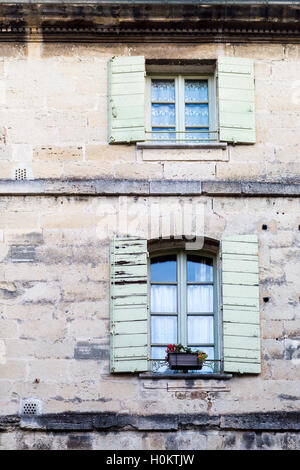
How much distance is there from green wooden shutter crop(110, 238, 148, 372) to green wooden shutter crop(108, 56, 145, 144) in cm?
131

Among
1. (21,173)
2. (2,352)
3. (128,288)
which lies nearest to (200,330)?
(128,288)

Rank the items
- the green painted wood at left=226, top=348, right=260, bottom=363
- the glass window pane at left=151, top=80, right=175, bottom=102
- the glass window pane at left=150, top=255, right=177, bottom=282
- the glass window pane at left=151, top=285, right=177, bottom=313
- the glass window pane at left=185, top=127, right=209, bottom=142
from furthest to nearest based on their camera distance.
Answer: the glass window pane at left=151, top=80, right=175, bottom=102, the glass window pane at left=185, top=127, right=209, bottom=142, the glass window pane at left=150, top=255, right=177, bottom=282, the glass window pane at left=151, top=285, right=177, bottom=313, the green painted wood at left=226, top=348, right=260, bottom=363

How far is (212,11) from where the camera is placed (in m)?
14.4

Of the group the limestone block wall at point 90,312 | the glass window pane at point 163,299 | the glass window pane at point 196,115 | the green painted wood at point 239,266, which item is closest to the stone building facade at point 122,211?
the limestone block wall at point 90,312

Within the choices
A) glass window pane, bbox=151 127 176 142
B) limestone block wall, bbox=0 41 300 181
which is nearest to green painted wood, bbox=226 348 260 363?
limestone block wall, bbox=0 41 300 181

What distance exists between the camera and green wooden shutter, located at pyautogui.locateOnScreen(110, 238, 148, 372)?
1318 centimetres

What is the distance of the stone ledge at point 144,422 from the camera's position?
12.9 meters

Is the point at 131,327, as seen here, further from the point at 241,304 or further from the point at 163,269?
the point at 241,304

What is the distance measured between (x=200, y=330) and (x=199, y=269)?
75 centimetres

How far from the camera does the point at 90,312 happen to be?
1340 cm

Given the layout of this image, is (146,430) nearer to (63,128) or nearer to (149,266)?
(149,266)

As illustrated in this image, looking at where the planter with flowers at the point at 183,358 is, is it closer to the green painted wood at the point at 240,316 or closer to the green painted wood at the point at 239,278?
the green painted wood at the point at 240,316

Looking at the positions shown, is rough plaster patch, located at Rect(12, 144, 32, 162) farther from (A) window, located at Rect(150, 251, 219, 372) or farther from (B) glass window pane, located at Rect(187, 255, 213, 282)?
(B) glass window pane, located at Rect(187, 255, 213, 282)

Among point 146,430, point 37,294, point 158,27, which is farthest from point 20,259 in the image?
point 158,27
